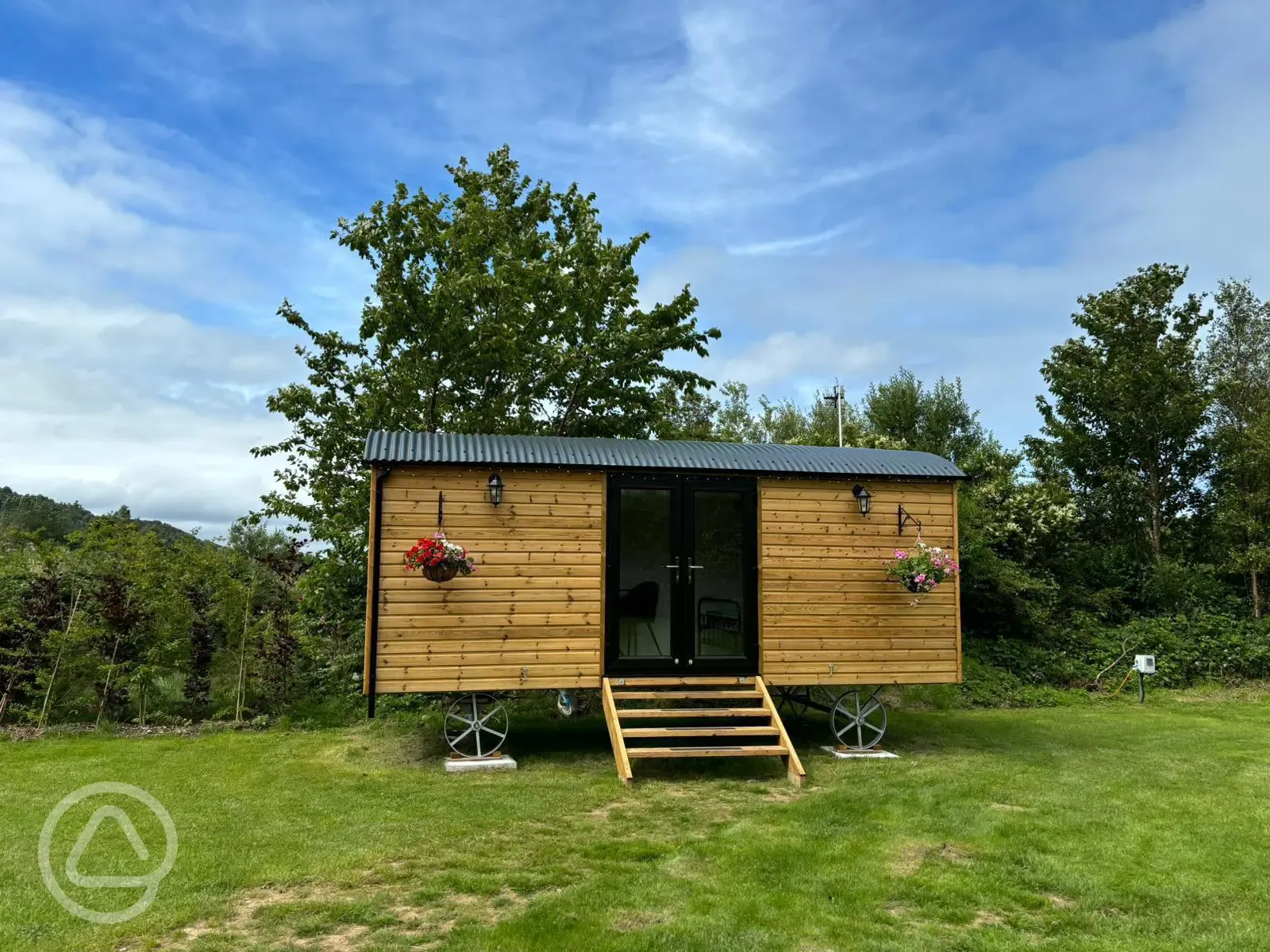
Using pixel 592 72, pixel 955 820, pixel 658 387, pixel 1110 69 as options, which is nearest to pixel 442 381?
pixel 658 387

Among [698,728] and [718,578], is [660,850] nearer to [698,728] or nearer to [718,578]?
[698,728]

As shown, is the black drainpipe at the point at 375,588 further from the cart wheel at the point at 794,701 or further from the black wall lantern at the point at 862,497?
the black wall lantern at the point at 862,497

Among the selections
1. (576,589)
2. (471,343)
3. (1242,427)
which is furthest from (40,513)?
(1242,427)

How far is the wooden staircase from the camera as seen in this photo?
6266mm

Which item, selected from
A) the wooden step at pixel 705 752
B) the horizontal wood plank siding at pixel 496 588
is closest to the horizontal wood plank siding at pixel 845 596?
the wooden step at pixel 705 752

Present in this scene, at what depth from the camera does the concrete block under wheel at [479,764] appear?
658 cm

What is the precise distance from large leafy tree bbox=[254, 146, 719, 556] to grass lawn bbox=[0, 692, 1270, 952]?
4361 millimetres

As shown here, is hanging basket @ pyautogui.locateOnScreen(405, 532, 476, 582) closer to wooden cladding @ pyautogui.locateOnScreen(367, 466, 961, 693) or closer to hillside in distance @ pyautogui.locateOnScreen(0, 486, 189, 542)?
wooden cladding @ pyautogui.locateOnScreen(367, 466, 961, 693)

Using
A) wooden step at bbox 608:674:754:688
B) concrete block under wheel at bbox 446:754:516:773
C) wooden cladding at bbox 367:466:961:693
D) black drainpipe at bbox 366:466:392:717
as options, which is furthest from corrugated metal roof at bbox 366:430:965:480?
concrete block under wheel at bbox 446:754:516:773

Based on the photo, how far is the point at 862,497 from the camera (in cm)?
Answer: 749

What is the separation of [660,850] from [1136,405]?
1376 centimetres

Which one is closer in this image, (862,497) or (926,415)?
(862,497)

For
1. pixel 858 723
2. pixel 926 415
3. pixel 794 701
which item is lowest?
pixel 794 701

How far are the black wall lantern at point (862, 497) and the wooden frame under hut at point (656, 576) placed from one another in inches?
0.8
